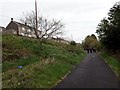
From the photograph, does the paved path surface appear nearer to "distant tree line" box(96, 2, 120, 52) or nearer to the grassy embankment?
the grassy embankment

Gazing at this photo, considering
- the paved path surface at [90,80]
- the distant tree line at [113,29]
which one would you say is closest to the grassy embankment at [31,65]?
the paved path surface at [90,80]

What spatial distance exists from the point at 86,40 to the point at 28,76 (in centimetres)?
12276

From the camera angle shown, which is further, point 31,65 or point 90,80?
point 31,65

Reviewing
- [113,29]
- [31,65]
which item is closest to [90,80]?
[31,65]

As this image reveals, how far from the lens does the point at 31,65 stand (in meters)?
22.5

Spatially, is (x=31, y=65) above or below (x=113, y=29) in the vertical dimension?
below

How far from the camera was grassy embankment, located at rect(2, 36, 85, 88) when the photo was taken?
14763 mm

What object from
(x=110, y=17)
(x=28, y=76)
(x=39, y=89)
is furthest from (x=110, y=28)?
(x=39, y=89)

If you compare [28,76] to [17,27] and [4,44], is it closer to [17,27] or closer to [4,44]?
[4,44]

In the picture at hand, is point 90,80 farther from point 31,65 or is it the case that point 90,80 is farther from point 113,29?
point 113,29

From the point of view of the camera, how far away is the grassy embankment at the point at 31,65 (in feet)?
48.4

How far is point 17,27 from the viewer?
104 meters

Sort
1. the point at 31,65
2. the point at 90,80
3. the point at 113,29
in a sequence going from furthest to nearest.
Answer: the point at 113,29, the point at 31,65, the point at 90,80

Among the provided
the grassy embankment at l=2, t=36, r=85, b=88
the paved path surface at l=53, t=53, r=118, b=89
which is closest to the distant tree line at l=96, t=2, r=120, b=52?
the grassy embankment at l=2, t=36, r=85, b=88
